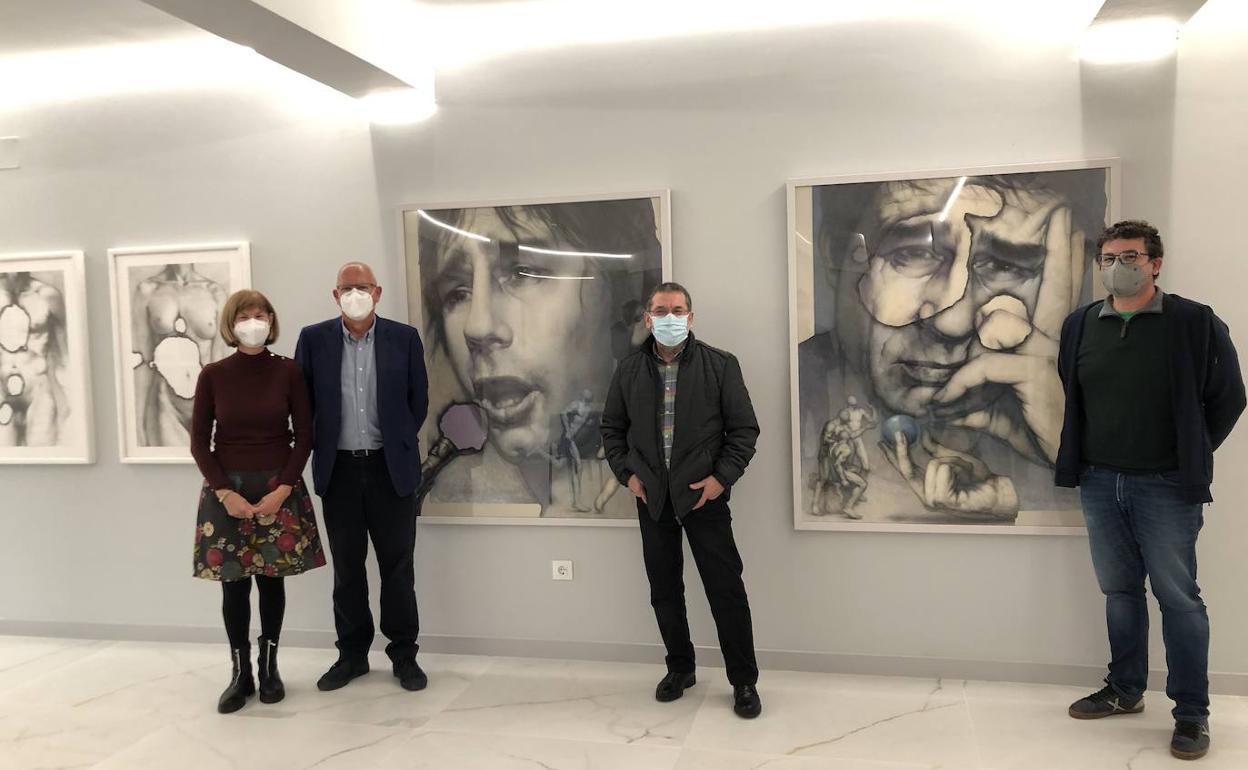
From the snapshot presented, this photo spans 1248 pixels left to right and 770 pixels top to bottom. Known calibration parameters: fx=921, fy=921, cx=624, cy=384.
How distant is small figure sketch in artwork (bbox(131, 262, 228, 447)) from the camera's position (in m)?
4.27

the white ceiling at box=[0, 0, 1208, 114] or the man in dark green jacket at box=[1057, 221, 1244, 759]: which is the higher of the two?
the white ceiling at box=[0, 0, 1208, 114]

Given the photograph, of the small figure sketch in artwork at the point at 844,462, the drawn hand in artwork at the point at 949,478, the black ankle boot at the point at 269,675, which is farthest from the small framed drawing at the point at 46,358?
the drawn hand in artwork at the point at 949,478

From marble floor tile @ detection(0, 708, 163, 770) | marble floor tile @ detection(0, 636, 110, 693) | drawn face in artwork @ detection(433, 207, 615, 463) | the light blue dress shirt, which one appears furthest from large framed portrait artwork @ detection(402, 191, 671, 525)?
marble floor tile @ detection(0, 636, 110, 693)

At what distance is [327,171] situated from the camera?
4156mm

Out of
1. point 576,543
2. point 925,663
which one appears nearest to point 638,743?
point 576,543

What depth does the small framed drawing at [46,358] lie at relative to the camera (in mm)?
4418

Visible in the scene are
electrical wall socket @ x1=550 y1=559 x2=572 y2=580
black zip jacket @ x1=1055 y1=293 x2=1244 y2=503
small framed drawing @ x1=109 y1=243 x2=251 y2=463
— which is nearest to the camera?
black zip jacket @ x1=1055 y1=293 x2=1244 y2=503

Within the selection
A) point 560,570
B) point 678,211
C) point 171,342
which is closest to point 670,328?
point 678,211

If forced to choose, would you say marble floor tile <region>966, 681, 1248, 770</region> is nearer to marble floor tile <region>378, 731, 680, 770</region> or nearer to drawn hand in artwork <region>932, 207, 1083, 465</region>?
drawn hand in artwork <region>932, 207, 1083, 465</region>

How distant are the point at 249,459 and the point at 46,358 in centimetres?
171

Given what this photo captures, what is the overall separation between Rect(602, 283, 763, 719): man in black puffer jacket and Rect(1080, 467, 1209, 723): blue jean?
123 cm

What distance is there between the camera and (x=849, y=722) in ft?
10.9

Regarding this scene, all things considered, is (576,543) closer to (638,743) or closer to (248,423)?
(638,743)

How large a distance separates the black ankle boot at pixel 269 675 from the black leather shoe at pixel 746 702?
5.91ft
